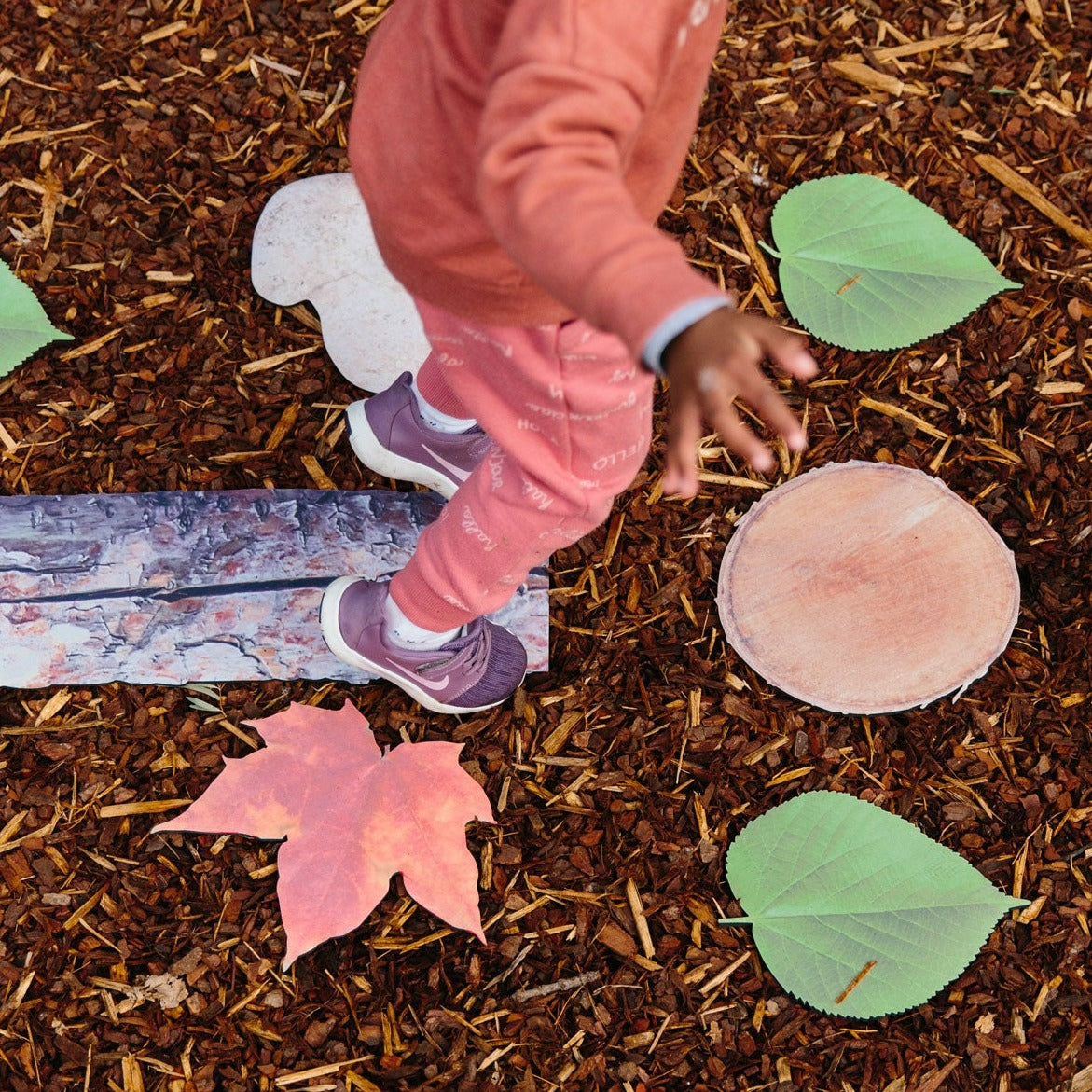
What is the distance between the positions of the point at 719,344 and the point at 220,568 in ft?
4.35

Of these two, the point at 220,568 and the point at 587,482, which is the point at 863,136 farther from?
the point at 220,568

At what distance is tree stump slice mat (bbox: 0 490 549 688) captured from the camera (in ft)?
5.97

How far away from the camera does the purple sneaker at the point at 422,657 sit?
1746 mm

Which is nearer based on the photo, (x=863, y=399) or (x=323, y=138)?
(x=863, y=399)

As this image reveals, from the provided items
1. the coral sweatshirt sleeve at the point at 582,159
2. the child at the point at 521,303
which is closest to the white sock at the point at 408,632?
the child at the point at 521,303

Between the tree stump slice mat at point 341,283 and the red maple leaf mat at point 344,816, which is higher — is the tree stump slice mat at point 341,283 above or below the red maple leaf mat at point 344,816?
above

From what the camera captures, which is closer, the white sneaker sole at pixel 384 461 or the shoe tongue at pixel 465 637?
the shoe tongue at pixel 465 637

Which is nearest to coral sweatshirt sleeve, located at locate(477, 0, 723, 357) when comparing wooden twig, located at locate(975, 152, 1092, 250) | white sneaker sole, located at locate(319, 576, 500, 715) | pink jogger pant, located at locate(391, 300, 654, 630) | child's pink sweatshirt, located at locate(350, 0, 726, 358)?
child's pink sweatshirt, located at locate(350, 0, 726, 358)

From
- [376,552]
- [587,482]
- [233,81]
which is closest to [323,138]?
[233,81]

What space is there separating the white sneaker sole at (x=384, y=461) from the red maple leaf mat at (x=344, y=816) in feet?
1.32

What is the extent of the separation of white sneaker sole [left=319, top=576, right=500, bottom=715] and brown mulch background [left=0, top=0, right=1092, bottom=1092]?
0.07 meters

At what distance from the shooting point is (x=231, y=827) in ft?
5.67

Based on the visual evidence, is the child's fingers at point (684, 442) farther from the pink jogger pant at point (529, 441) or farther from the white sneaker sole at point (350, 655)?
the white sneaker sole at point (350, 655)

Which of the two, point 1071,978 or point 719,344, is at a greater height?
point 719,344
